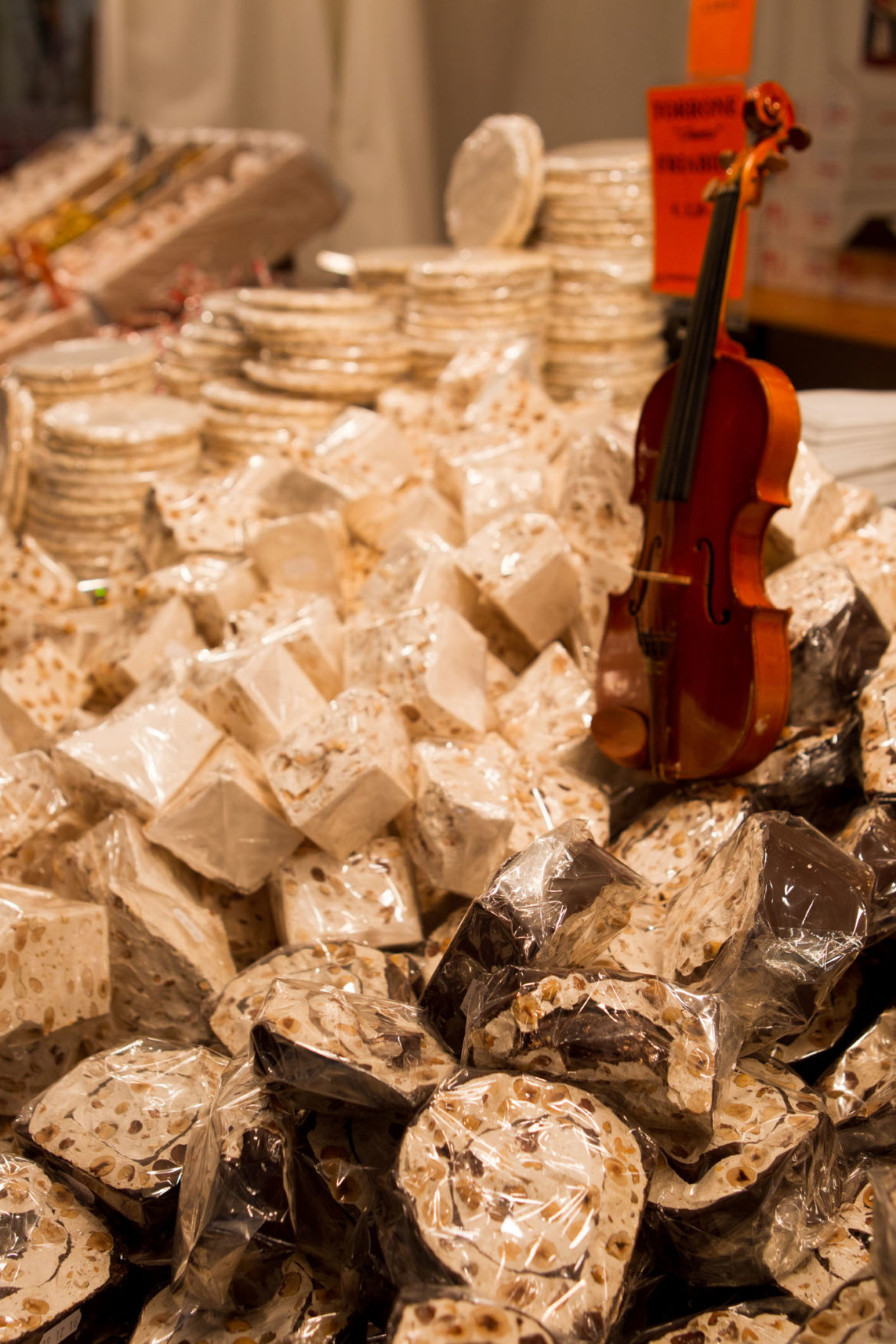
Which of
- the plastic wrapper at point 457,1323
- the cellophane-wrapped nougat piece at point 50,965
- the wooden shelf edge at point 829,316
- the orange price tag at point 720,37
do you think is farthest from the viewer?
the wooden shelf edge at point 829,316

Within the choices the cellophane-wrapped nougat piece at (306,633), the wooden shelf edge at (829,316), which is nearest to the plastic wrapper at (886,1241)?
the cellophane-wrapped nougat piece at (306,633)

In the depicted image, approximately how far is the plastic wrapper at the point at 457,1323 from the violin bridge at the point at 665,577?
1.03m

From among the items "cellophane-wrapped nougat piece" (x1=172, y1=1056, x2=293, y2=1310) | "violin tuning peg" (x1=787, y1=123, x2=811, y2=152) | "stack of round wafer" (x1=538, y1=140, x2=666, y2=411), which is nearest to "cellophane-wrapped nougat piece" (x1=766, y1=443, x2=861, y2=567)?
"violin tuning peg" (x1=787, y1=123, x2=811, y2=152)

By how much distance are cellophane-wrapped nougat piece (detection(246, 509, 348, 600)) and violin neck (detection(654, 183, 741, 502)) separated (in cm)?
83

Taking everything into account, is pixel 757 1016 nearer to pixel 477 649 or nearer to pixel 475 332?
pixel 477 649

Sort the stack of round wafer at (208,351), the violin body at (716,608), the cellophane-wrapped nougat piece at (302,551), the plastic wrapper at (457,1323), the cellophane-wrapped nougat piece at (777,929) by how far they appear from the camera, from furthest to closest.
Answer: the stack of round wafer at (208,351) < the cellophane-wrapped nougat piece at (302,551) < the violin body at (716,608) < the cellophane-wrapped nougat piece at (777,929) < the plastic wrapper at (457,1323)

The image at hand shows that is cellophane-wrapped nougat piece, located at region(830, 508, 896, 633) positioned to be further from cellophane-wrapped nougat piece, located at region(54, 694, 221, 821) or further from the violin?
cellophane-wrapped nougat piece, located at region(54, 694, 221, 821)

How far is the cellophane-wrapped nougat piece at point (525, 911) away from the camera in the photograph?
1233 millimetres

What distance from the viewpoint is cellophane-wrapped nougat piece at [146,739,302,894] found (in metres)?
1.66

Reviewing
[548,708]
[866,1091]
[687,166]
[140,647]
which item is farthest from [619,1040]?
[687,166]

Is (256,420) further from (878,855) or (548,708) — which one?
(878,855)

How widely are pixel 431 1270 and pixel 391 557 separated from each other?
148 cm

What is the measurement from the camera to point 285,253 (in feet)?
13.4

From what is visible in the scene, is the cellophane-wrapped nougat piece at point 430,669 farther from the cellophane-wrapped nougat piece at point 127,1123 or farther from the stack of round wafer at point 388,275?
the stack of round wafer at point 388,275
